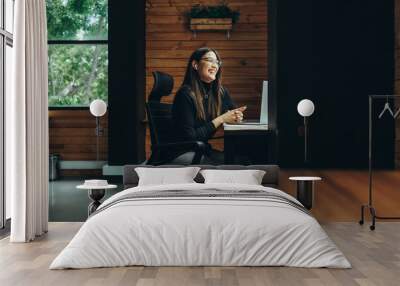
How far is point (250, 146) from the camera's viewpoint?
834 cm

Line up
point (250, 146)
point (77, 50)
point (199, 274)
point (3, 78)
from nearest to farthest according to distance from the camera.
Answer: point (199, 274) → point (3, 78) → point (250, 146) → point (77, 50)

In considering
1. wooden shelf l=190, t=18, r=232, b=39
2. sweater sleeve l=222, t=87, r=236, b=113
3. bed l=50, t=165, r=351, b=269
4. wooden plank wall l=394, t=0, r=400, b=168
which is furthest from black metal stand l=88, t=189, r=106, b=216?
wooden plank wall l=394, t=0, r=400, b=168

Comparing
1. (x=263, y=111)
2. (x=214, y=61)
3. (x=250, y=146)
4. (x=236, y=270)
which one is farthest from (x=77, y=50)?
(x=236, y=270)

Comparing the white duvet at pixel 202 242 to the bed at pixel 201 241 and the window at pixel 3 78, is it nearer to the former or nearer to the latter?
the bed at pixel 201 241

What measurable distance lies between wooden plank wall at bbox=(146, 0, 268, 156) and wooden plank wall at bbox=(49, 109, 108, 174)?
1.32 m

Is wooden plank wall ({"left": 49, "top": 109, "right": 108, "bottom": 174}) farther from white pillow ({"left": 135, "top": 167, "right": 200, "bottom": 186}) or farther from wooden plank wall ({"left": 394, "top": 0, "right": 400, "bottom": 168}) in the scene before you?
wooden plank wall ({"left": 394, "top": 0, "right": 400, "bottom": 168})

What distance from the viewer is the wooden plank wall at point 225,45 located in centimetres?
979

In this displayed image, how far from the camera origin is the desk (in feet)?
27.2

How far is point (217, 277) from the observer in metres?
4.28

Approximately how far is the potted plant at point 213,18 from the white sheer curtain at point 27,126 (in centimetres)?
389

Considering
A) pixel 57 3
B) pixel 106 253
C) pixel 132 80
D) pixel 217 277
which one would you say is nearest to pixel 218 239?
pixel 217 277

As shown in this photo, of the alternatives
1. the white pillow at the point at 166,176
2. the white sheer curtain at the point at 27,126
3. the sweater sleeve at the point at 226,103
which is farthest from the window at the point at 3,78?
the sweater sleeve at the point at 226,103

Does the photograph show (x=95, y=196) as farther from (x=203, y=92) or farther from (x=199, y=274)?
(x=203, y=92)

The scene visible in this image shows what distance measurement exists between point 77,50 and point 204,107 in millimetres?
2924
